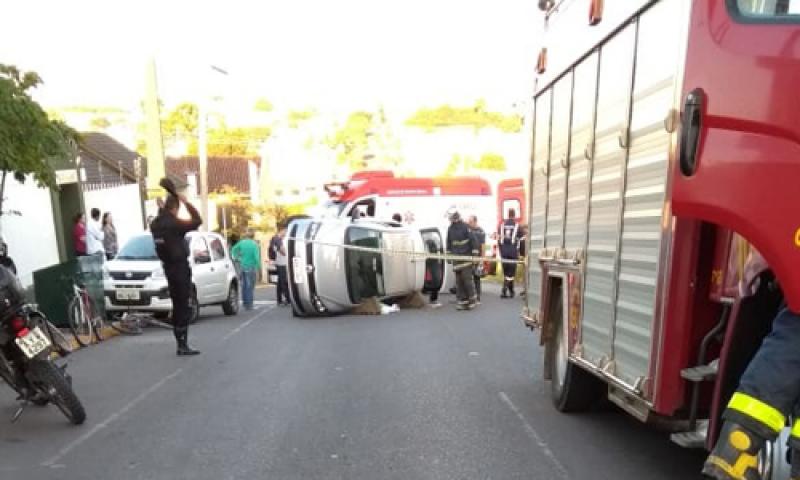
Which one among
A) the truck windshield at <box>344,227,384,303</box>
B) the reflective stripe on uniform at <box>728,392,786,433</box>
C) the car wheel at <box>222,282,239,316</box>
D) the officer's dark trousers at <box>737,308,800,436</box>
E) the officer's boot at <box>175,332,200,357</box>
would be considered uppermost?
the officer's dark trousers at <box>737,308,800,436</box>

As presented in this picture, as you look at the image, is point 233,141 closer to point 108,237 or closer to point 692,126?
point 108,237

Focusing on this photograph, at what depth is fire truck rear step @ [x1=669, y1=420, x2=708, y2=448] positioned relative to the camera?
3645 millimetres

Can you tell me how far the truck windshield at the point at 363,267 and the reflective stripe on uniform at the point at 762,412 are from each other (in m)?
10.9

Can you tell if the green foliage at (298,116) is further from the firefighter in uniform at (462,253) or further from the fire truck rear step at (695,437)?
the fire truck rear step at (695,437)

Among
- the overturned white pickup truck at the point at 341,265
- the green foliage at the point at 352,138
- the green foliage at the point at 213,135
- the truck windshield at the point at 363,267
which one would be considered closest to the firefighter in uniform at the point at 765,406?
the overturned white pickup truck at the point at 341,265

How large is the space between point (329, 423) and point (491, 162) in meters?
51.5

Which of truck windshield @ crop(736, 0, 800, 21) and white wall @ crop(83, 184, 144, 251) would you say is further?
white wall @ crop(83, 184, 144, 251)

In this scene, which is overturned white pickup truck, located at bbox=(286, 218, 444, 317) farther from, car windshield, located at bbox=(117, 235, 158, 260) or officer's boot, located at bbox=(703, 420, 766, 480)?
officer's boot, located at bbox=(703, 420, 766, 480)

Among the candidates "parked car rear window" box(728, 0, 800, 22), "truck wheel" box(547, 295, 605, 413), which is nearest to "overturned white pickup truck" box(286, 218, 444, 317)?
"truck wheel" box(547, 295, 605, 413)

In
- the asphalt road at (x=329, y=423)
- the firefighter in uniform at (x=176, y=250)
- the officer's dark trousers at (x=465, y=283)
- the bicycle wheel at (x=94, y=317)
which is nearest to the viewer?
the asphalt road at (x=329, y=423)

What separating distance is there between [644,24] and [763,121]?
5.35ft

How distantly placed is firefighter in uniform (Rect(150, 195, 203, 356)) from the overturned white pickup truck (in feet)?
12.4

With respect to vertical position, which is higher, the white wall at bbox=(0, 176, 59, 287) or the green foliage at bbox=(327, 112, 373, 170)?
the green foliage at bbox=(327, 112, 373, 170)

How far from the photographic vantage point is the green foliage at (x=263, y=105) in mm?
81688
